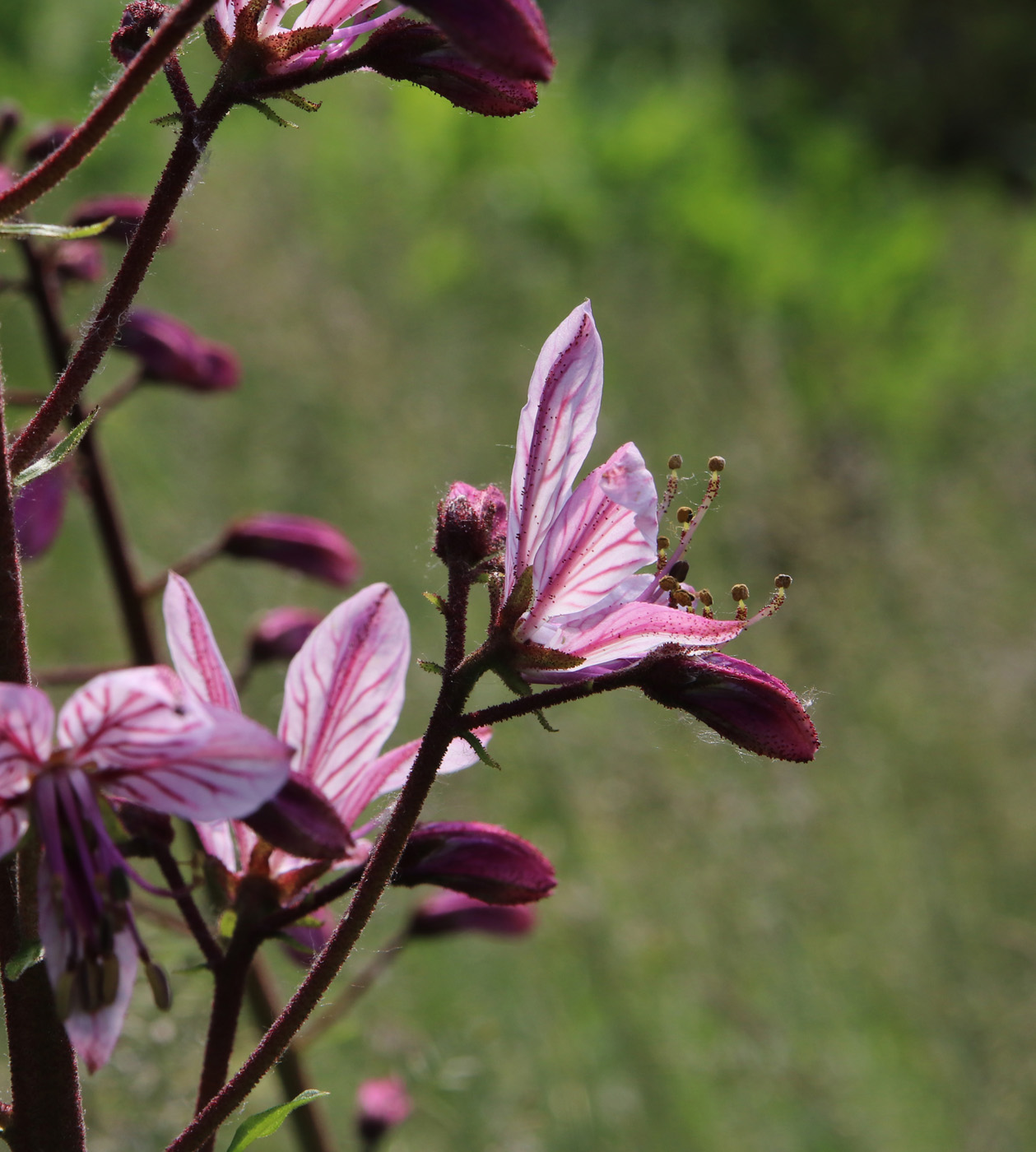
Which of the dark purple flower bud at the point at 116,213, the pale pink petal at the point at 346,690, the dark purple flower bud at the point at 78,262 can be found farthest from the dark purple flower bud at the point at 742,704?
the dark purple flower bud at the point at 78,262

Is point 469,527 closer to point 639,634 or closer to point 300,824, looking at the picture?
point 639,634

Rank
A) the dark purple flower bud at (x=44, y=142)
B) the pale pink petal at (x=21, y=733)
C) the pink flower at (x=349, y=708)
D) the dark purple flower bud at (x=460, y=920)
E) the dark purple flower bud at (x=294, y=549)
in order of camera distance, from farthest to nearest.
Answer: the dark purple flower bud at (x=294, y=549) < the dark purple flower bud at (x=460, y=920) < the dark purple flower bud at (x=44, y=142) < the pink flower at (x=349, y=708) < the pale pink petal at (x=21, y=733)

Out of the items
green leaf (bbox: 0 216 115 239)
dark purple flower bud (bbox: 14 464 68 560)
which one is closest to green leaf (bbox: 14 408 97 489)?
green leaf (bbox: 0 216 115 239)

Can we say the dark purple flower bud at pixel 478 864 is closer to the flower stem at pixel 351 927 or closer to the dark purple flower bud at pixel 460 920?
the flower stem at pixel 351 927

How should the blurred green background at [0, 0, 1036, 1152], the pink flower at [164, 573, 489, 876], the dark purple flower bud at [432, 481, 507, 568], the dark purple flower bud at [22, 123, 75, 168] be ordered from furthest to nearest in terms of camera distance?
the blurred green background at [0, 0, 1036, 1152], the dark purple flower bud at [22, 123, 75, 168], the pink flower at [164, 573, 489, 876], the dark purple flower bud at [432, 481, 507, 568]

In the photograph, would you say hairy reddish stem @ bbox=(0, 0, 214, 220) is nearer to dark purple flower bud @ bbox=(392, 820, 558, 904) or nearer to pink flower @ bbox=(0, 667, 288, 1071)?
pink flower @ bbox=(0, 667, 288, 1071)

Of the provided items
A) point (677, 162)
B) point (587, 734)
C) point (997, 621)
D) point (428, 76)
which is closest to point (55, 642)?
point (587, 734)

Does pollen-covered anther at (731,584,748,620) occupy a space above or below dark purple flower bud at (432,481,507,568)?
below
